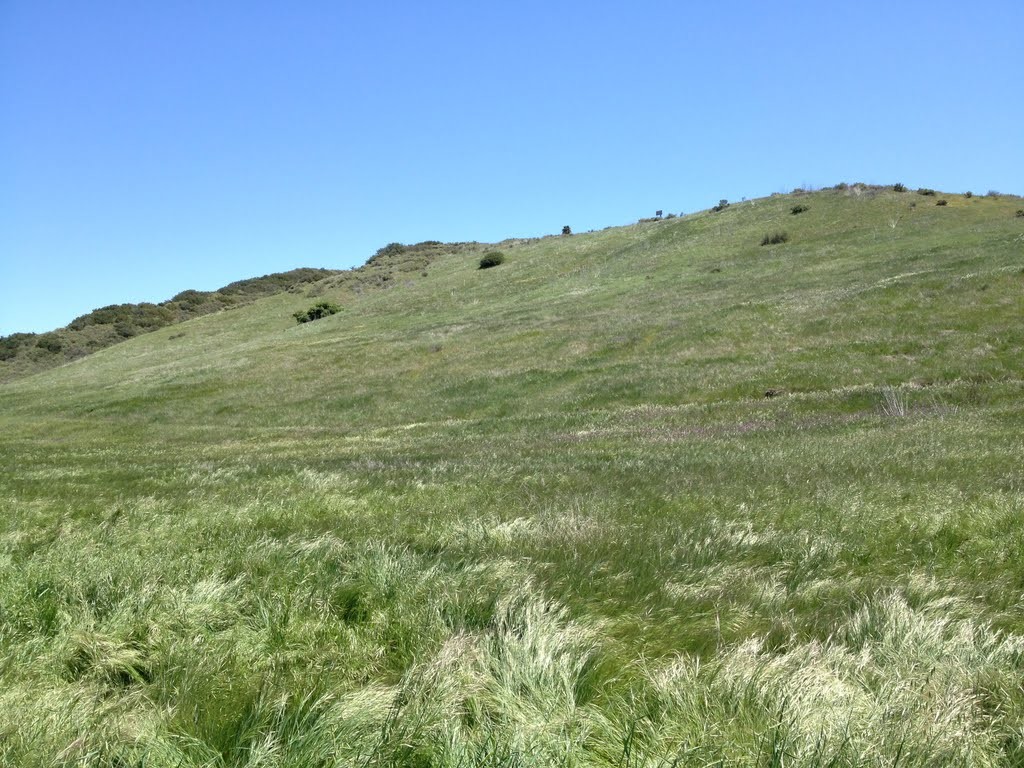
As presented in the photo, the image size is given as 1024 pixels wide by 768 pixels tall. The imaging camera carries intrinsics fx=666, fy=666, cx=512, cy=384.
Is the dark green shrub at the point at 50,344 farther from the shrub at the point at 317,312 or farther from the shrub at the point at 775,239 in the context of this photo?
the shrub at the point at 775,239

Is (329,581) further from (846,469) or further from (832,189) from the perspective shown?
(832,189)

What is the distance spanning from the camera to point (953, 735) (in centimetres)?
297

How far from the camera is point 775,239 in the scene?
66.8 meters

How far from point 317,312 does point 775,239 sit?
178ft

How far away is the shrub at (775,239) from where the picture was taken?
66.3 meters

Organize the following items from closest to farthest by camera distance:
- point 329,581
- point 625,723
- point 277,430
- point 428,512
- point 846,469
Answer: point 625,723, point 329,581, point 428,512, point 846,469, point 277,430

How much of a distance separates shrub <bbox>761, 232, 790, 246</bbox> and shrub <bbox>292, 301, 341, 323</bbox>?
166 ft

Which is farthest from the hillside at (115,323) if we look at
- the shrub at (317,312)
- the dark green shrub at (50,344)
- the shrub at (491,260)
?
A: the shrub at (491,260)

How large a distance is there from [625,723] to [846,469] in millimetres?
9825

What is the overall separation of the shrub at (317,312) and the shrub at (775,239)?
50549mm

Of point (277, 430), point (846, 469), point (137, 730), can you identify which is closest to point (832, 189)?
point (277, 430)

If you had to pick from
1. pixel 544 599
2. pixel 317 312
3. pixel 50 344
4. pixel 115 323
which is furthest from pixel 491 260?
pixel 544 599

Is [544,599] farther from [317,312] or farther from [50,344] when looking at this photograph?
[50,344]

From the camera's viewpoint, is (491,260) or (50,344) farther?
(50,344)
